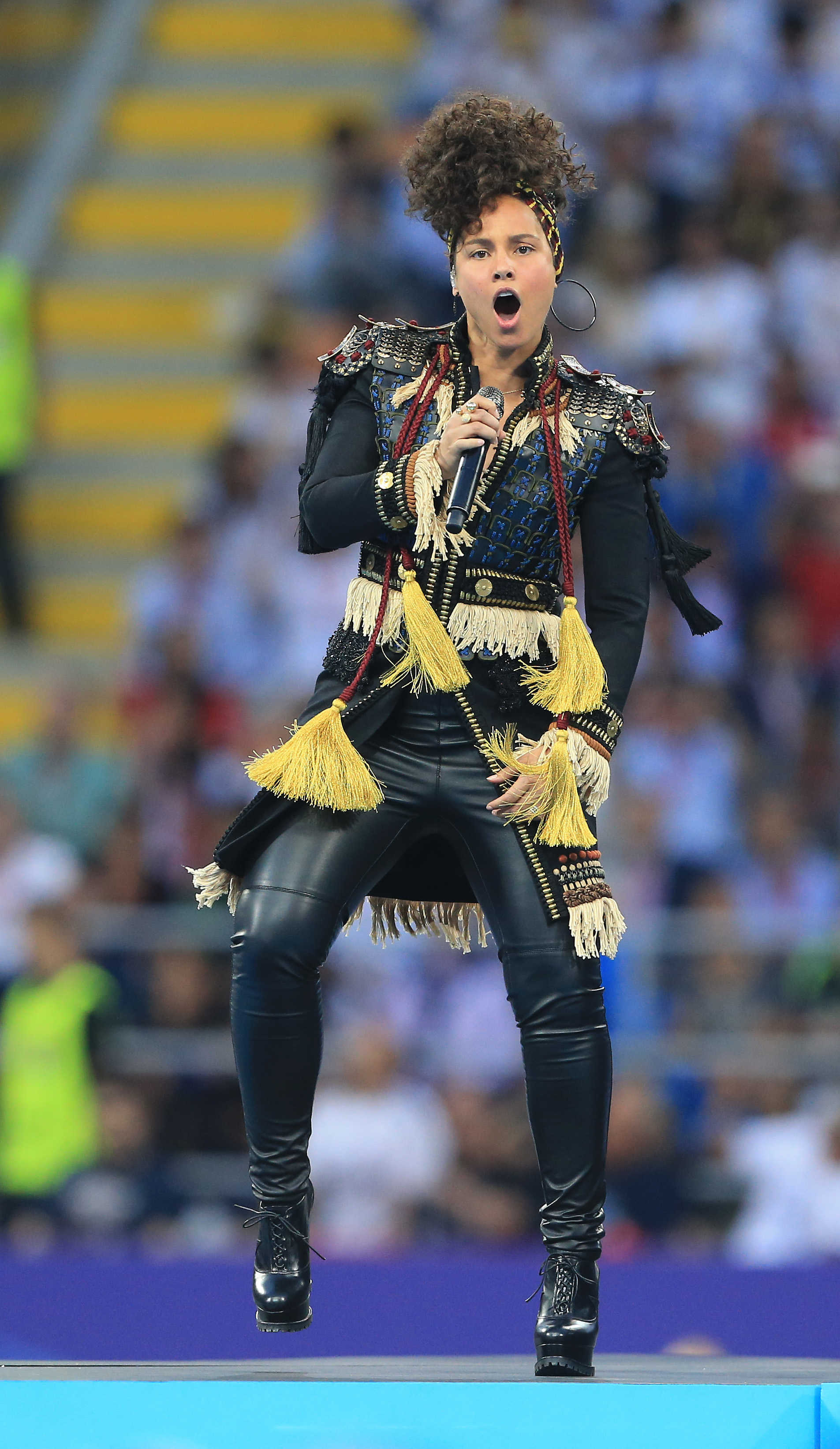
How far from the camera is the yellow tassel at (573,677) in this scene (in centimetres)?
357

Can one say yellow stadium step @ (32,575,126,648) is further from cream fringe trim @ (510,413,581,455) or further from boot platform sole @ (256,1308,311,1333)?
boot platform sole @ (256,1308,311,1333)

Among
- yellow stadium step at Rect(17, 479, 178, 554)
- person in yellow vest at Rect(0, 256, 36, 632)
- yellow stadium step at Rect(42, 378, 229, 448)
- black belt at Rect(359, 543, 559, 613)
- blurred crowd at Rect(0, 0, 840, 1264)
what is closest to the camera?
black belt at Rect(359, 543, 559, 613)

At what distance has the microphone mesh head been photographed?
3.50m

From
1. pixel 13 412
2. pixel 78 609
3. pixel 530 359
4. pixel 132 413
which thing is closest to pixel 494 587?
pixel 530 359

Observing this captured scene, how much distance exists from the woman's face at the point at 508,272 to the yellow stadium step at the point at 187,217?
786cm

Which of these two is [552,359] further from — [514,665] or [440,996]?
[440,996]

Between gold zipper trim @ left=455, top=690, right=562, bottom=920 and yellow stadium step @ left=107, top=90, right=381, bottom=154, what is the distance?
8.01 metres

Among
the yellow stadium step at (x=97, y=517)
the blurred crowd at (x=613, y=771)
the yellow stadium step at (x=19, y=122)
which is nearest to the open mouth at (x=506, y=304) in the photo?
the blurred crowd at (x=613, y=771)

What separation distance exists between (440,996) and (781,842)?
1.26 m

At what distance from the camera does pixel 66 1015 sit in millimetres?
7480

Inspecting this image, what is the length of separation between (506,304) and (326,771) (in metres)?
0.80

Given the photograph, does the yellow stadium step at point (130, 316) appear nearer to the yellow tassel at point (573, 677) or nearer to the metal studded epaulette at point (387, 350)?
the metal studded epaulette at point (387, 350)

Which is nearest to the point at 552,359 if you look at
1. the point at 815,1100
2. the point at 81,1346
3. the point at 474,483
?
the point at 474,483

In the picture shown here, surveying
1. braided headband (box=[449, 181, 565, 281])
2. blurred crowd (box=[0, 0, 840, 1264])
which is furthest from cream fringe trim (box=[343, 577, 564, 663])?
blurred crowd (box=[0, 0, 840, 1264])
